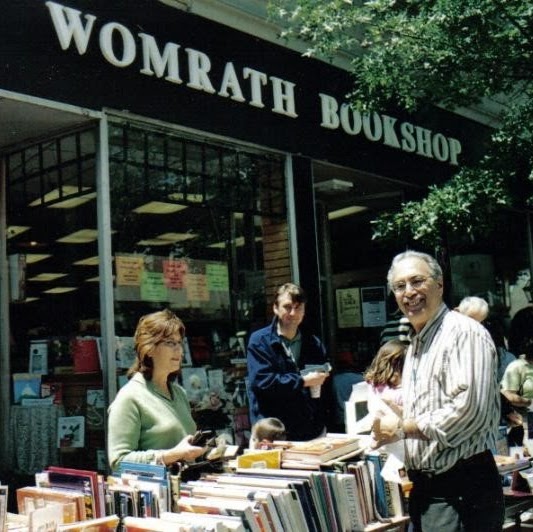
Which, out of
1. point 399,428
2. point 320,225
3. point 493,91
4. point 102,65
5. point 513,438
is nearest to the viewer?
point 399,428

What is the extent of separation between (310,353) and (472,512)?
2714 mm

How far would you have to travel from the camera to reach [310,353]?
5656 millimetres

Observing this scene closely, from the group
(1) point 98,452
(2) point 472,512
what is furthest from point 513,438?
(2) point 472,512

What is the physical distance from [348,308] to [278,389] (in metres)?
4.96

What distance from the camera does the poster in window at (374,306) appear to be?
973cm

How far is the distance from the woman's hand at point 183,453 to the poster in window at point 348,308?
6419mm

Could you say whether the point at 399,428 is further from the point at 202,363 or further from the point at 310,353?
the point at 202,363

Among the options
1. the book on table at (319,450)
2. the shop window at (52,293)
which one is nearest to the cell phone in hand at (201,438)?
the book on table at (319,450)

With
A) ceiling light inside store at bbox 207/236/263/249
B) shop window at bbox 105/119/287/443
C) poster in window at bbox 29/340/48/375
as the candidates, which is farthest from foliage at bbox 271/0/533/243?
poster in window at bbox 29/340/48/375

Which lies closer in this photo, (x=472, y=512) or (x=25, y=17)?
(x=472, y=512)

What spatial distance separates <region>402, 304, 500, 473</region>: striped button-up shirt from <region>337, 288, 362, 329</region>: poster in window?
22.1ft

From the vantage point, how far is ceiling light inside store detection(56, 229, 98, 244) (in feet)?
20.3

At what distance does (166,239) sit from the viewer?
21.9 ft

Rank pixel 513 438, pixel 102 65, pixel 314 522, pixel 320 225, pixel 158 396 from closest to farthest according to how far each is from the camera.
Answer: pixel 314 522, pixel 158 396, pixel 102 65, pixel 513 438, pixel 320 225
